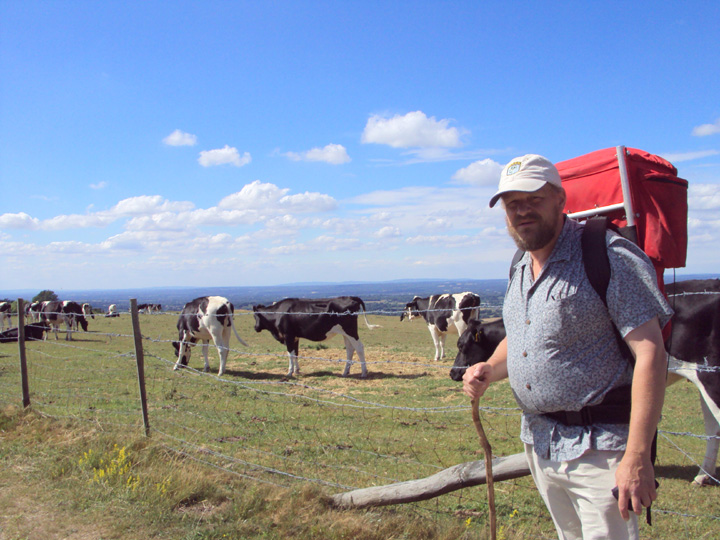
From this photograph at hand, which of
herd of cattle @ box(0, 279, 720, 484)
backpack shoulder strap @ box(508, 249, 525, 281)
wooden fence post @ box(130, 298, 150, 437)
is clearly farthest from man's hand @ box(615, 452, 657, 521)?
wooden fence post @ box(130, 298, 150, 437)

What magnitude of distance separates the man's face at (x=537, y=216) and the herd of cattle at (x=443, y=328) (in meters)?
1.66

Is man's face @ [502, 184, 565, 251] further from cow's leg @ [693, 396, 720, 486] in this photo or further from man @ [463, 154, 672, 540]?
cow's leg @ [693, 396, 720, 486]

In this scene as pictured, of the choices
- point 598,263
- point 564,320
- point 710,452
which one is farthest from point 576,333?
point 710,452

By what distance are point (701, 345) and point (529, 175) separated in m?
4.61

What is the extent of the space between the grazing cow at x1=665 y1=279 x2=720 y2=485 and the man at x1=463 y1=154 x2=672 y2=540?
12.8ft

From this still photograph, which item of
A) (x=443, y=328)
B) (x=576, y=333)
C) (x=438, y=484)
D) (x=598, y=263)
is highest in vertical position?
(x=598, y=263)

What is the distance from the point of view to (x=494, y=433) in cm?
739

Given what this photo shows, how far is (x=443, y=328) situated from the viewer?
16.0m

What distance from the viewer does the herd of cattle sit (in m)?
5.63

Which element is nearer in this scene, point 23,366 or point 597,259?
point 597,259

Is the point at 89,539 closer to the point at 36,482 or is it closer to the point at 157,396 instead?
the point at 36,482

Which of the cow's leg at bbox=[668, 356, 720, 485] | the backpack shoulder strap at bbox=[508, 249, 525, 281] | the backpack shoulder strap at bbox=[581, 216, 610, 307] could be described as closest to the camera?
the backpack shoulder strap at bbox=[581, 216, 610, 307]

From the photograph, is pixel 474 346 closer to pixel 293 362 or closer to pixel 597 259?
pixel 293 362

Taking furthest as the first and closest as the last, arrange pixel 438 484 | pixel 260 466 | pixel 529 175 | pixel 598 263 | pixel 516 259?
pixel 260 466
pixel 438 484
pixel 516 259
pixel 529 175
pixel 598 263
